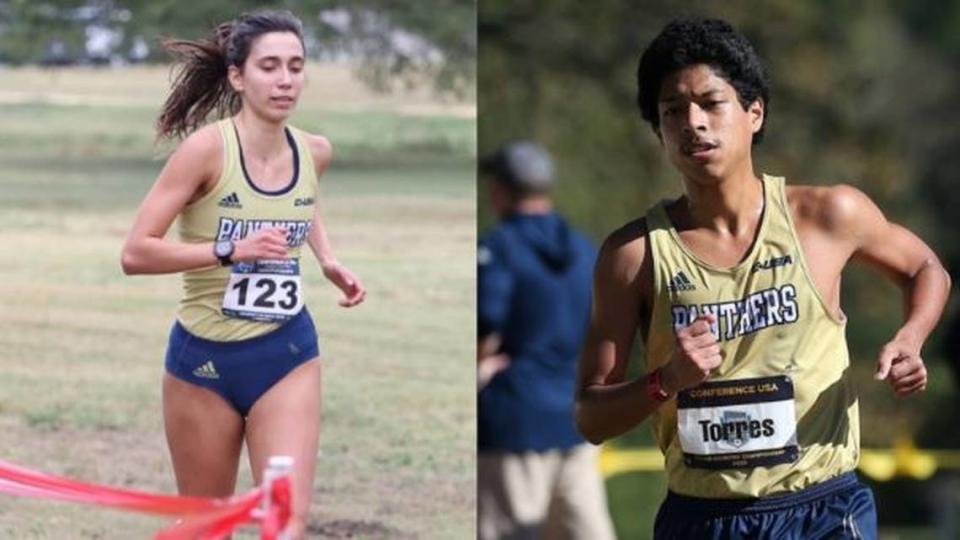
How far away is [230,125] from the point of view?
263 inches

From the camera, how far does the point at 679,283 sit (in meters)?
6.35

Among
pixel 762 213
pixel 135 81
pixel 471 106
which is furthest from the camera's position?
pixel 471 106

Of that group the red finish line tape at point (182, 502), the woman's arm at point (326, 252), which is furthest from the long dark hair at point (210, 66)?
the red finish line tape at point (182, 502)

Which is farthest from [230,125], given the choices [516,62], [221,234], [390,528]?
[516,62]

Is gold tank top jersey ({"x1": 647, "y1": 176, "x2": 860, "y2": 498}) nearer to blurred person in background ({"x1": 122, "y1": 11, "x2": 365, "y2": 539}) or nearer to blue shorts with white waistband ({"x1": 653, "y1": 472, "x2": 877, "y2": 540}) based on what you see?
blue shorts with white waistband ({"x1": 653, "y1": 472, "x2": 877, "y2": 540})

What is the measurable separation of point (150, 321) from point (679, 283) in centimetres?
147

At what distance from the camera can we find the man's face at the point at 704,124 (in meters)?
6.34

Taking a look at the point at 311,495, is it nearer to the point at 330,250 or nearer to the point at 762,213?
the point at 330,250

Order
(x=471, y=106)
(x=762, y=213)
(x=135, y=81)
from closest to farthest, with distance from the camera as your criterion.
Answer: (x=762, y=213), (x=135, y=81), (x=471, y=106)

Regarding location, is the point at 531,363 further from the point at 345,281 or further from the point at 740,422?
the point at 740,422

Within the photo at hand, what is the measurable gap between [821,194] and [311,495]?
5.26 ft

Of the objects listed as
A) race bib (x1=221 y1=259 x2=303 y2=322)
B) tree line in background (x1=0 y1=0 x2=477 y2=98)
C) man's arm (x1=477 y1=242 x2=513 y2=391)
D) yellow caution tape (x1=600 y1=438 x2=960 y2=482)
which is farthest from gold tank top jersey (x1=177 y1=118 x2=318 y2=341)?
yellow caution tape (x1=600 y1=438 x2=960 y2=482)

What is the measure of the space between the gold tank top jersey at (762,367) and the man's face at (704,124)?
14 cm

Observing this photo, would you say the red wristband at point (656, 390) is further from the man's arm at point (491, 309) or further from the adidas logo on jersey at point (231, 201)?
the man's arm at point (491, 309)
